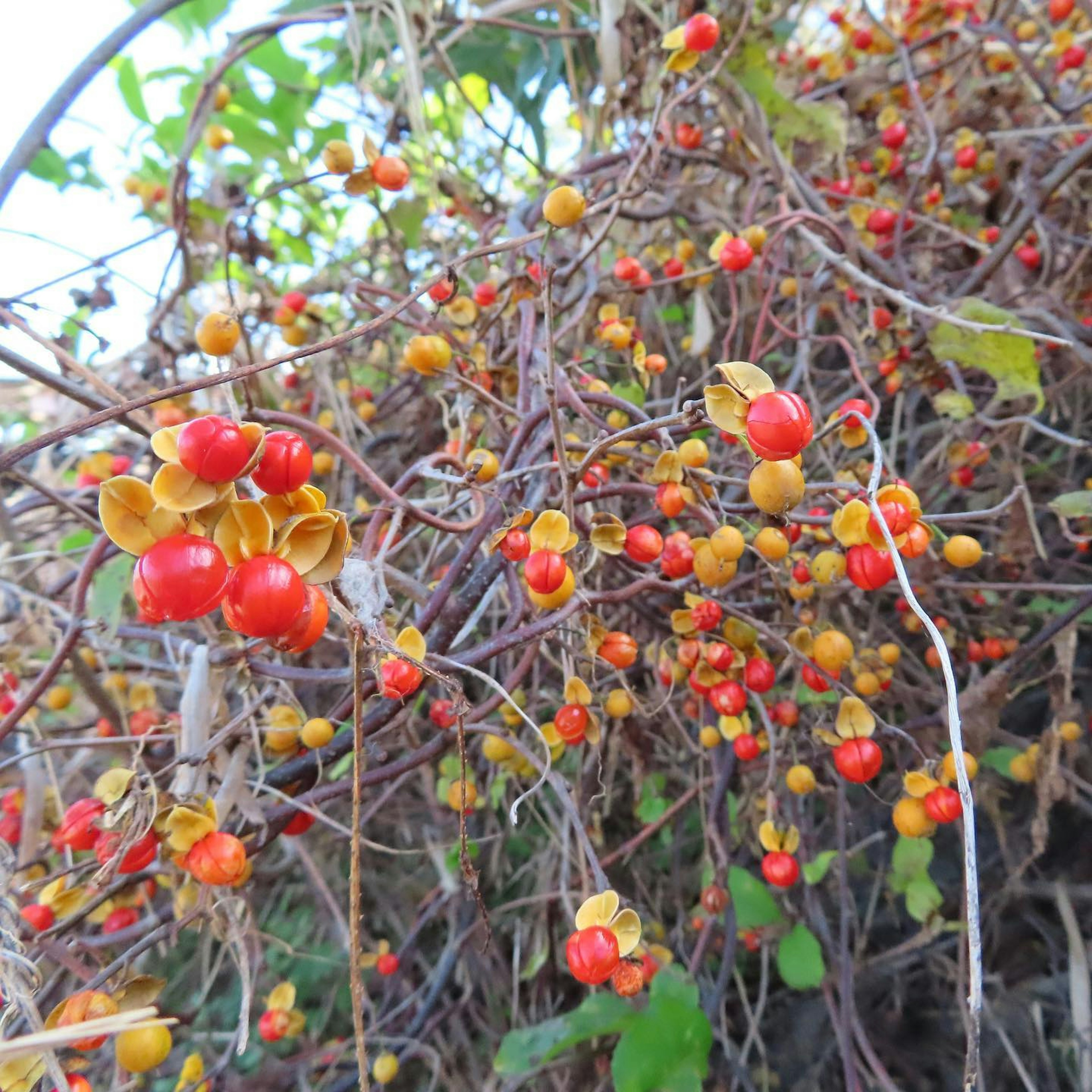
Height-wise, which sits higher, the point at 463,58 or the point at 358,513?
the point at 463,58

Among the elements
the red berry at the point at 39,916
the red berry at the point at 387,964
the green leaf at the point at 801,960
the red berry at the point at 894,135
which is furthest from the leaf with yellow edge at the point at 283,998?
the red berry at the point at 894,135

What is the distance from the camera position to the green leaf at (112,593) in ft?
2.36

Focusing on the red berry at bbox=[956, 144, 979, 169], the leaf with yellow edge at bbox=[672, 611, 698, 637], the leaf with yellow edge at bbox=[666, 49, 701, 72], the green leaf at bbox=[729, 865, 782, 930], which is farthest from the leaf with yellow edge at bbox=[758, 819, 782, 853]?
the red berry at bbox=[956, 144, 979, 169]

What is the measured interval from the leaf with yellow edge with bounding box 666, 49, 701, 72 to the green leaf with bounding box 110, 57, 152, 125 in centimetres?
111

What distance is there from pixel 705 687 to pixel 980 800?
503 mm

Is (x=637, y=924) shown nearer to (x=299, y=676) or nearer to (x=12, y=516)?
(x=299, y=676)

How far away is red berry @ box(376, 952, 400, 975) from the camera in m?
0.90

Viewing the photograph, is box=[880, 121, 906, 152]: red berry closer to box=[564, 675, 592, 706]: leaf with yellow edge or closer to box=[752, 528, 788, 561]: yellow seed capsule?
box=[752, 528, 788, 561]: yellow seed capsule

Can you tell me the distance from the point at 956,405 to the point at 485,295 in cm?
53

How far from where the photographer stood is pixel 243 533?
14.3 inches

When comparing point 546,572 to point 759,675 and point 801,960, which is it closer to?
point 759,675

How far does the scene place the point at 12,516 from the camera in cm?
87

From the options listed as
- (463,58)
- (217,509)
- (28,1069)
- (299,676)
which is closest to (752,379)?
(217,509)

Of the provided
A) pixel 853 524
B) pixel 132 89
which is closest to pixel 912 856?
pixel 853 524
